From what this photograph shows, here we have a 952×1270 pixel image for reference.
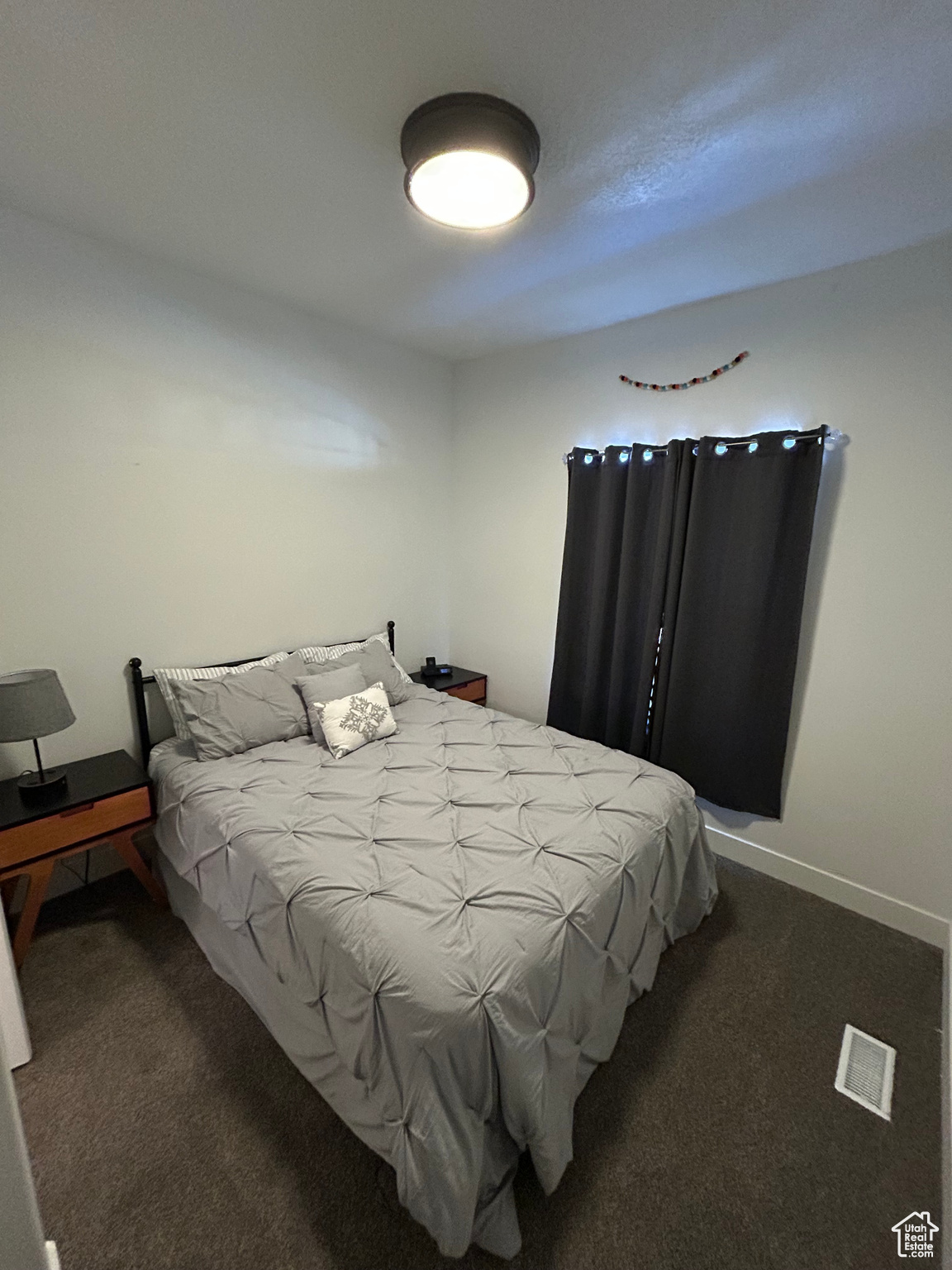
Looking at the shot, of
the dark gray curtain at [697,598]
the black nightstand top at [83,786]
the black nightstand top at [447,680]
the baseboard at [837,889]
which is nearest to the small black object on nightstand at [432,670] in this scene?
the black nightstand top at [447,680]

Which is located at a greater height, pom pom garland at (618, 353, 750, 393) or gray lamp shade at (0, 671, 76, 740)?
pom pom garland at (618, 353, 750, 393)

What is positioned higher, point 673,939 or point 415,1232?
point 673,939

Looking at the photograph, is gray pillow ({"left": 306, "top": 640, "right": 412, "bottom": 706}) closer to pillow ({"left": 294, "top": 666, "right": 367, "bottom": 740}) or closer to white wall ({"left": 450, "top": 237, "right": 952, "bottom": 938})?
pillow ({"left": 294, "top": 666, "right": 367, "bottom": 740})

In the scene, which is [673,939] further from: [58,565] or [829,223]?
[58,565]

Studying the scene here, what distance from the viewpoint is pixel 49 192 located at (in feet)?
5.72

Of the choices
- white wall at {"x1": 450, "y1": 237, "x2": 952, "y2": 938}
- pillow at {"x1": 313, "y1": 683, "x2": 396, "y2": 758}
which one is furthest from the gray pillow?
white wall at {"x1": 450, "y1": 237, "x2": 952, "y2": 938}

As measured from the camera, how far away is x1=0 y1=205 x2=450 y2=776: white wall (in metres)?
2.02

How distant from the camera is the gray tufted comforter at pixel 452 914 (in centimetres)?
115

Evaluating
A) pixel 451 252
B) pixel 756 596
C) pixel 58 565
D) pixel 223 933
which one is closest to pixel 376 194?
pixel 451 252

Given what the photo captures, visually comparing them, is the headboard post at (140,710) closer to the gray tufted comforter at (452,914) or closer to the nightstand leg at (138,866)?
the gray tufted comforter at (452,914)

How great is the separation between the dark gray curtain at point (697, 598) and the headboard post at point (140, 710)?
220 cm

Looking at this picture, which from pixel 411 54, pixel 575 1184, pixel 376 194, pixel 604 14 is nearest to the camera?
pixel 604 14

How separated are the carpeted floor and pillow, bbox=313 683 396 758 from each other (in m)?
0.96

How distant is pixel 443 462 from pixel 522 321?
3.50ft
